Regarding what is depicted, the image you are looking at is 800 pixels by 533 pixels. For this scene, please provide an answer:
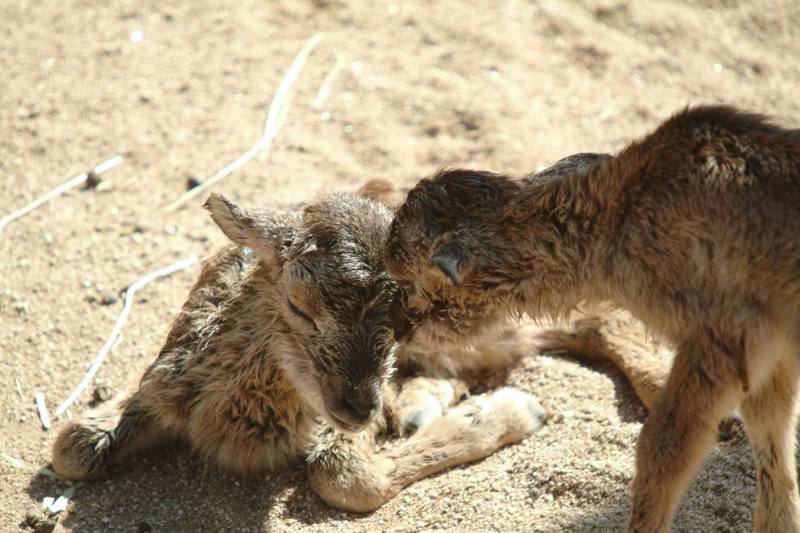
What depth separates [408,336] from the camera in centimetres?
→ 543

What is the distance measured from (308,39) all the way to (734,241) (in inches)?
251

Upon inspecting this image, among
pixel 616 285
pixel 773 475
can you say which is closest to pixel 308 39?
pixel 616 285

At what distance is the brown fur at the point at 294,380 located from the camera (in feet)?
17.7

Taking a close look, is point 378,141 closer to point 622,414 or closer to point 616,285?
point 622,414

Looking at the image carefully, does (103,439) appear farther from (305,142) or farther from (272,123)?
(272,123)

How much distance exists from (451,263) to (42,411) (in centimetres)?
294

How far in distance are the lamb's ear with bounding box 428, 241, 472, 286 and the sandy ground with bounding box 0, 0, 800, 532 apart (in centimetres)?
135

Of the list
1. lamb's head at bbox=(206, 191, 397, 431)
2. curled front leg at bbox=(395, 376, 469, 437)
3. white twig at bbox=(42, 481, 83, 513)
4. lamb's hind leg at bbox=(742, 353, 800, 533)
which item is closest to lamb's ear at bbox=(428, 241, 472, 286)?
lamb's head at bbox=(206, 191, 397, 431)

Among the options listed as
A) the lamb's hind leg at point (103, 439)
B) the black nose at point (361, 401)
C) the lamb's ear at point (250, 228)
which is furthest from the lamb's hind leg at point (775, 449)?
the lamb's hind leg at point (103, 439)

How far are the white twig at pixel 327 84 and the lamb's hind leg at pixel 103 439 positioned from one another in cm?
405

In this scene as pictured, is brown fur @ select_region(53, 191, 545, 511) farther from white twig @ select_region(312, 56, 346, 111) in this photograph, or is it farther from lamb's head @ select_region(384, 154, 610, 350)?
white twig @ select_region(312, 56, 346, 111)

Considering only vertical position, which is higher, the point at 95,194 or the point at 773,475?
the point at 773,475

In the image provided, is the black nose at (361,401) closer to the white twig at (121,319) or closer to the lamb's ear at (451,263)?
the lamb's ear at (451,263)

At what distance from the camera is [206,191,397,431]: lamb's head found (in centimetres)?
534
